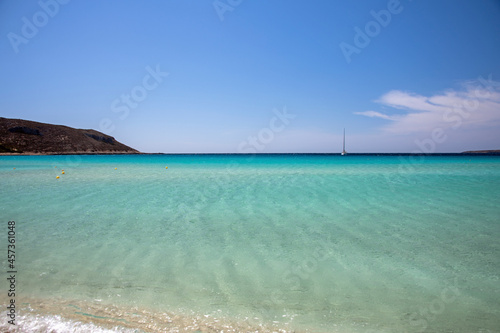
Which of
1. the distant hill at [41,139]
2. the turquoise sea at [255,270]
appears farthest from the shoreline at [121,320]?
the distant hill at [41,139]

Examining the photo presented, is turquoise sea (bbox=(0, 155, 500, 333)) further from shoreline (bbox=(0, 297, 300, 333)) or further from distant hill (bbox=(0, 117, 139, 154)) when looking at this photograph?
distant hill (bbox=(0, 117, 139, 154))

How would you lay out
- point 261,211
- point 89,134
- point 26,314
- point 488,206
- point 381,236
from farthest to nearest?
point 89,134 → point 488,206 → point 261,211 → point 381,236 → point 26,314

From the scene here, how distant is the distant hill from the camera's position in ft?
254

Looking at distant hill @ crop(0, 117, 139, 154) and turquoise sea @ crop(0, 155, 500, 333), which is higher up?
distant hill @ crop(0, 117, 139, 154)

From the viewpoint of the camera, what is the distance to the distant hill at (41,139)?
254 feet

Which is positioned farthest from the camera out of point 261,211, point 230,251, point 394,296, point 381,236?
point 261,211

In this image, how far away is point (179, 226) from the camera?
20.6ft

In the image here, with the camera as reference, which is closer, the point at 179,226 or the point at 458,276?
the point at 458,276

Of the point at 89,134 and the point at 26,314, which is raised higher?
the point at 89,134

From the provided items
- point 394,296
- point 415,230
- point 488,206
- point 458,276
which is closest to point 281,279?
point 394,296

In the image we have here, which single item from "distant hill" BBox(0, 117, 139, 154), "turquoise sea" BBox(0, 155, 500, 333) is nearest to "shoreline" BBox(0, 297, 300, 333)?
"turquoise sea" BBox(0, 155, 500, 333)

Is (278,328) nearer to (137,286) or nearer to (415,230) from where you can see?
(137,286)

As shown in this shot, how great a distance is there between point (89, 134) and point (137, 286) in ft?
445

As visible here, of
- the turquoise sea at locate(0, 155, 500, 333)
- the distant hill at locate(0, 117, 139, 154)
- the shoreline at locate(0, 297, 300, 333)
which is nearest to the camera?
the shoreline at locate(0, 297, 300, 333)
